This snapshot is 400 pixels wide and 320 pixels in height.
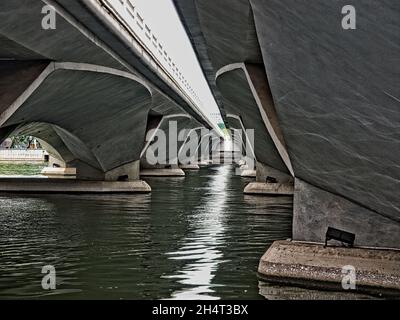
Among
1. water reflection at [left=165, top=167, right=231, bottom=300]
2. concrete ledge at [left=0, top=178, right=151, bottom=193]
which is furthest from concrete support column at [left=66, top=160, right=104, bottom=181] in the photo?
water reflection at [left=165, top=167, right=231, bottom=300]

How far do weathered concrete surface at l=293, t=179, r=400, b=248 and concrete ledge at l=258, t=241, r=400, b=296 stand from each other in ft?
1.35

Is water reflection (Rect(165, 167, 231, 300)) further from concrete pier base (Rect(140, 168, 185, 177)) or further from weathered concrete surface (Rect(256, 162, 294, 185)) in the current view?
concrete pier base (Rect(140, 168, 185, 177))

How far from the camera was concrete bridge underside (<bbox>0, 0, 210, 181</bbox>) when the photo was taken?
16.7 m

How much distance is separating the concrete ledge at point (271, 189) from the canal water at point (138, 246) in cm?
386

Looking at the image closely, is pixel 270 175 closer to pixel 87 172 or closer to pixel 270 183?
pixel 270 183

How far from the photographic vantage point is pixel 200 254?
15.7 m

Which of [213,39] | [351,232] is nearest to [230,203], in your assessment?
[213,39]

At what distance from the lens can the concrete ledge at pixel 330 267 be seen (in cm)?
1152

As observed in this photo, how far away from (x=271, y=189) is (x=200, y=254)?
20.3 meters

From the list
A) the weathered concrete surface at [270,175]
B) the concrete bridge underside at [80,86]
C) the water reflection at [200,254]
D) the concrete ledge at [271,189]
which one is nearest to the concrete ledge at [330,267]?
the water reflection at [200,254]

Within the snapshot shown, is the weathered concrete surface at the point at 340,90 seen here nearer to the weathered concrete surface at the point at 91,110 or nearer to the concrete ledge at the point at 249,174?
the weathered concrete surface at the point at 91,110

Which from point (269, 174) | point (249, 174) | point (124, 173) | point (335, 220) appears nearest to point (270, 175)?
point (269, 174)

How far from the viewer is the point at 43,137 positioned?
39.9 metres
